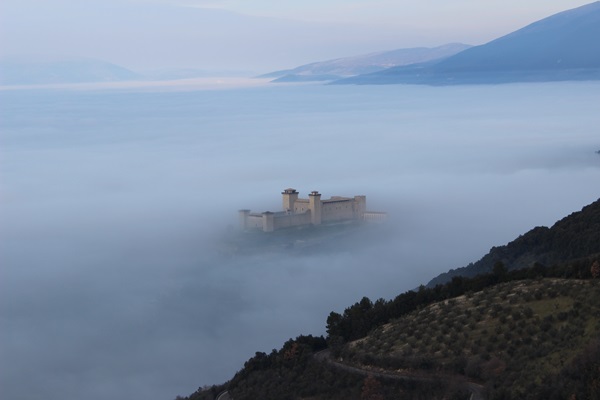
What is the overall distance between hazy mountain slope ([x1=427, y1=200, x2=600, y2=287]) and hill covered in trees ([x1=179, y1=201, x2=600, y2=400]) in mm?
4450

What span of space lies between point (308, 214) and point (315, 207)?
16.4 inches

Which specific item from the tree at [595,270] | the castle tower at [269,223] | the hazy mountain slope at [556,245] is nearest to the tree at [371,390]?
the tree at [595,270]

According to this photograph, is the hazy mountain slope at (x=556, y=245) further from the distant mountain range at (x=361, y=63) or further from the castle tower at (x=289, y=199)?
the distant mountain range at (x=361, y=63)

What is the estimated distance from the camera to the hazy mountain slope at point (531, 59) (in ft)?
380

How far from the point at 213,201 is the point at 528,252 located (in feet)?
119

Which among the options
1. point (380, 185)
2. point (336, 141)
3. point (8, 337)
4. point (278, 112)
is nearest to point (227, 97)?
point (278, 112)

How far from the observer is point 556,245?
64.6 ft

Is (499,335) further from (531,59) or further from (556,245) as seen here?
(531,59)

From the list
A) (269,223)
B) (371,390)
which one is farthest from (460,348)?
(269,223)

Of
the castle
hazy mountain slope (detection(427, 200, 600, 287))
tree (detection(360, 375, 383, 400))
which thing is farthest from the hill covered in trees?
the castle

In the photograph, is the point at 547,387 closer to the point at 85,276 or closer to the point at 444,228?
the point at 85,276

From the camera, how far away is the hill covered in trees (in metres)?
9.71

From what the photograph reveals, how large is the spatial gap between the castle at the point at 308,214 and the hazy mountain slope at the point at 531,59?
74756 mm

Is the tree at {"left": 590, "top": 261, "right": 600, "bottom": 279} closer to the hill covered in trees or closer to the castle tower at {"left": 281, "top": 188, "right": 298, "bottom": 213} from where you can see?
the hill covered in trees
